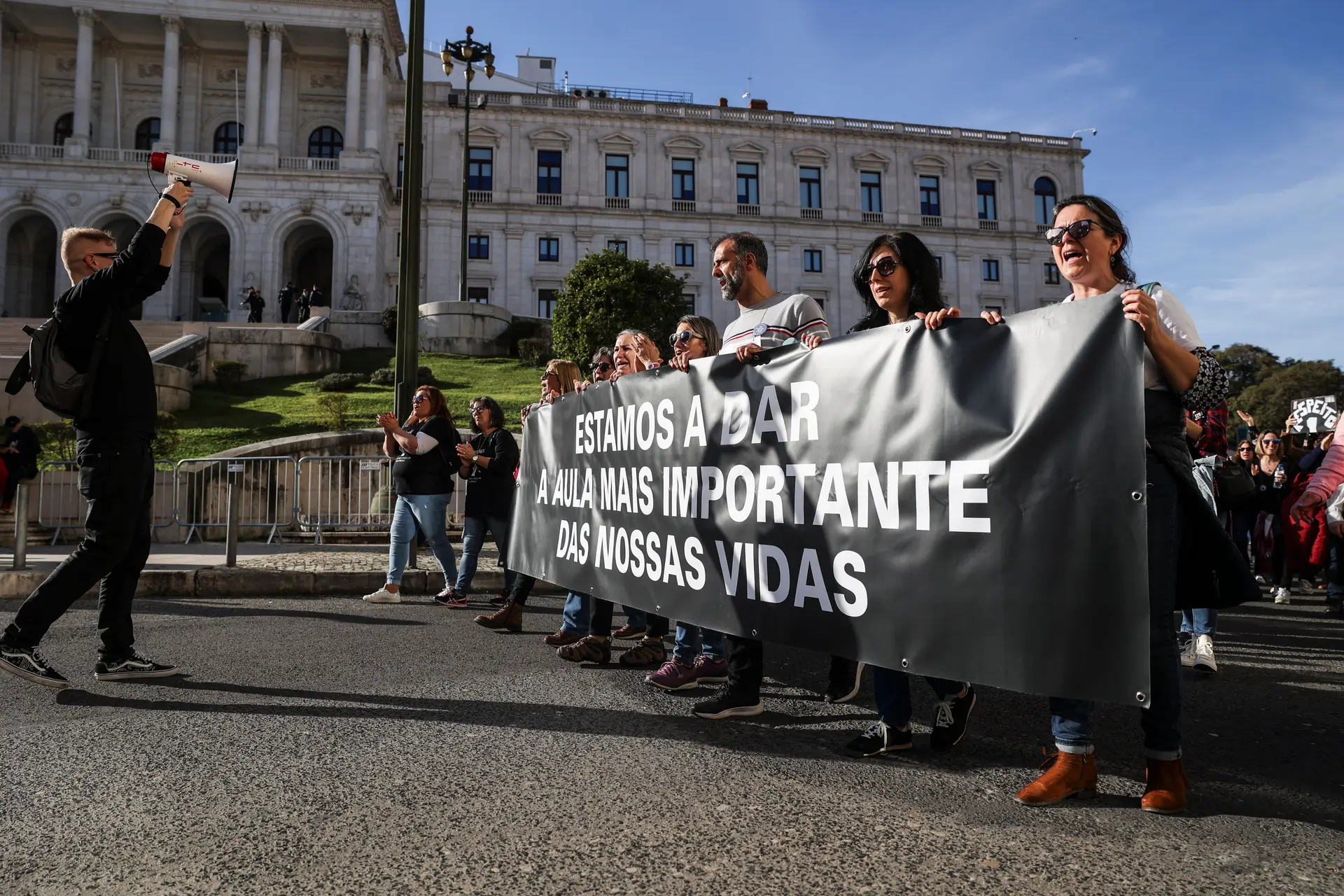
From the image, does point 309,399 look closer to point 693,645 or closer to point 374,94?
point 693,645

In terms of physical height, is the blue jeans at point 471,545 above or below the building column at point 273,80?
below

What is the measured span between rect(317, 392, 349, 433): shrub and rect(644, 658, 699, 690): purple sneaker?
1438 centimetres

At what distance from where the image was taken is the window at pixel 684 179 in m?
50.0

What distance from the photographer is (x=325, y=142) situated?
47000mm

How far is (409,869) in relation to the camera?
225 cm

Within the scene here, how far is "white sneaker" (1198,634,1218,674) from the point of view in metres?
5.04

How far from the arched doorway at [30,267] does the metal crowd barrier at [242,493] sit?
3757 centimetres

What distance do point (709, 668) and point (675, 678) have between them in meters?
0.23

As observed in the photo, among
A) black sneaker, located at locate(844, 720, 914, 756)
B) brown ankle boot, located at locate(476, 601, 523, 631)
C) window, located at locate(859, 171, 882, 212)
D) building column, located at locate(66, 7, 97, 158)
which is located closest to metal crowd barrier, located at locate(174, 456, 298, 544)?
brown ankle boot, located at locate(476, 601, 523, 631)

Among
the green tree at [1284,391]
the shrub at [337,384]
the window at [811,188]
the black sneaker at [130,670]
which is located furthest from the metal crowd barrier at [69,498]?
the green tree at [1284,391]

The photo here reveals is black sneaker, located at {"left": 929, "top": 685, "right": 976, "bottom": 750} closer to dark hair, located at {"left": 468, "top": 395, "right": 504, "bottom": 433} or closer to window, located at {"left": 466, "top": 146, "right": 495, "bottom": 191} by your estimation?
dark hair, located at {"left": 468, "top": 395, "right": 504, "bottom": 433}

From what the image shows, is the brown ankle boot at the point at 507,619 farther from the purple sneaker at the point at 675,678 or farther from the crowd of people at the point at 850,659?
the purple sneaker at the point at 675,678

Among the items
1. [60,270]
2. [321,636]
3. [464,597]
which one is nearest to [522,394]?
[464,597]

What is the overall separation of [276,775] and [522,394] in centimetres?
Result: 2189
